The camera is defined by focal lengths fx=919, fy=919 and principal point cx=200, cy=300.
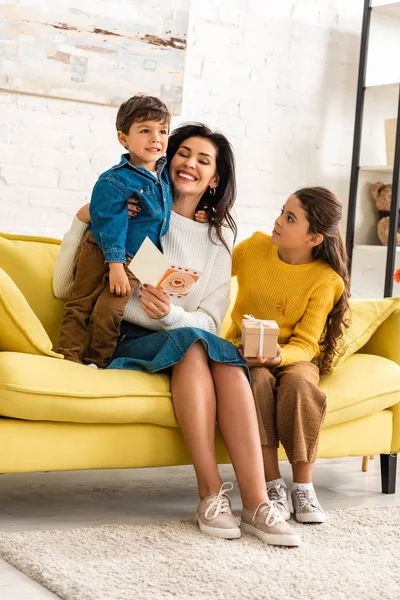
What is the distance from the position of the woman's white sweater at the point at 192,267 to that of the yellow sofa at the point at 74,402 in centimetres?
10

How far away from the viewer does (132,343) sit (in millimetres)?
2654

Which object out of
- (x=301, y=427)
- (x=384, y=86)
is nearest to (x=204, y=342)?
(x=301, y=427)

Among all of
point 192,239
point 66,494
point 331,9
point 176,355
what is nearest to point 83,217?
point 192,239

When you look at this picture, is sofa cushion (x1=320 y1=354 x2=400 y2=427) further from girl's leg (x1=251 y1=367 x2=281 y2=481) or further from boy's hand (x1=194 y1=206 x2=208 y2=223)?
boy's hand (x1=194 y1=206 x2=208 y2=223)

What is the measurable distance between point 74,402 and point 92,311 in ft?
1.39

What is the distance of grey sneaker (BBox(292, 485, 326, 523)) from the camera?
252 centimetres

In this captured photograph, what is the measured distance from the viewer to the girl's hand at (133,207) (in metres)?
2.72

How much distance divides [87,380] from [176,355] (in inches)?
9.7

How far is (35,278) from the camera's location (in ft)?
9.19

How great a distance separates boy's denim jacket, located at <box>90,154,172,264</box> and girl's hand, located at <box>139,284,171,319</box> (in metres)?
0.15

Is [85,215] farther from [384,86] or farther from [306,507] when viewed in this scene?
[384,86]

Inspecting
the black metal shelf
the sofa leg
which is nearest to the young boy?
the sofa leg

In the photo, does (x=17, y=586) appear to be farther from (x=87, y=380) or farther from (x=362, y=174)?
(x=362, y=174)

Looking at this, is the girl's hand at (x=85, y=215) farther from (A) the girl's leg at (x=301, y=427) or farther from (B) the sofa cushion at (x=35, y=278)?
(A) the girl's leg at (x=301, y=427)
